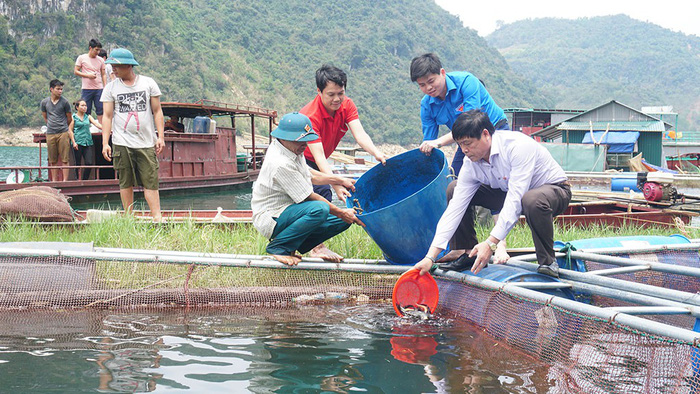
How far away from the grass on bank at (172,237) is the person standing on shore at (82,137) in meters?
6.55

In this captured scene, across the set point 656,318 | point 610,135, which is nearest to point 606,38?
point 610,135

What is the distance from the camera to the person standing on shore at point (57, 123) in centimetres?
1125

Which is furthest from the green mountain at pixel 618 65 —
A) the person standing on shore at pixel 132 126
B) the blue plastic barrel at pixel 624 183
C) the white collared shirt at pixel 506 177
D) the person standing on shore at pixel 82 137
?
the white collared shirt at pixel 506 177

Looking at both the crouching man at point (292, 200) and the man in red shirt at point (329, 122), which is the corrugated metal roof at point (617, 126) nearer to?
the man in red shirt at point (329, 122)

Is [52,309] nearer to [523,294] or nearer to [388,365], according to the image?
[388,365]

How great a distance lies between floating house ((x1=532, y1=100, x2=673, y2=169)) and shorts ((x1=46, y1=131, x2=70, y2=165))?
22.2m

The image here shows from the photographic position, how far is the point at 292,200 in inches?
189

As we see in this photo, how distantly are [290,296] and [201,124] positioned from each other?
14.9 meters

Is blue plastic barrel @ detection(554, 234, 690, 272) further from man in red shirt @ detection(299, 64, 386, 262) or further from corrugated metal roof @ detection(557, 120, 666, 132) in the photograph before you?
corrugated metal roof @ detection(557, 120, 666, 132)

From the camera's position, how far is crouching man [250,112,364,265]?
177 inches

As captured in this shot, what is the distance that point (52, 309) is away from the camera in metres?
4.55

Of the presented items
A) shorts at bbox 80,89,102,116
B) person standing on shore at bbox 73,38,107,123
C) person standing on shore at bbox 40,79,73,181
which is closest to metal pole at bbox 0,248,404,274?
person standing on shore at bbox 40,79,73,181

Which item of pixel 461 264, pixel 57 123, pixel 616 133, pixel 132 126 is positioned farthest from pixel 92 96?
pixel 616 133

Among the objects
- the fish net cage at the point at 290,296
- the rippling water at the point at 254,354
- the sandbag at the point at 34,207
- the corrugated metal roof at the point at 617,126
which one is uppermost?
the corrugated metal roof at the point at 617,126
